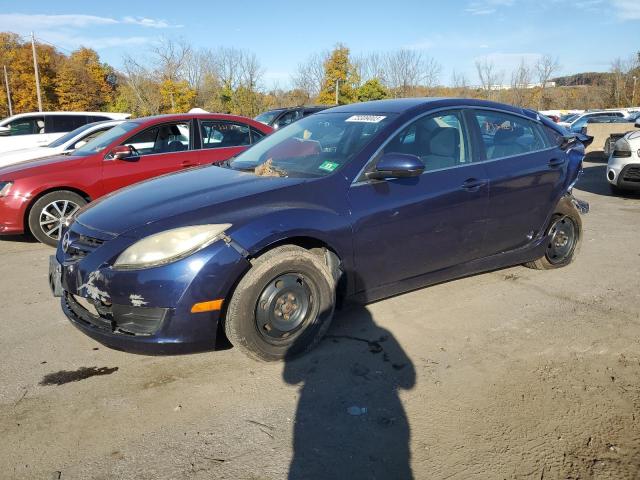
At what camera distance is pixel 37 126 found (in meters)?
12.2

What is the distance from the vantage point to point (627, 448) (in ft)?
7.65

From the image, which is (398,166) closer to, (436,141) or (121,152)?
(436,141)

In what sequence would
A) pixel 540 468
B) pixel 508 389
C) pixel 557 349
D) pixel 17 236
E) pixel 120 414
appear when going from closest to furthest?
pixel 540 468
pixel 120 414
pixel 508 389
pixel 557 349
pixel 17 236

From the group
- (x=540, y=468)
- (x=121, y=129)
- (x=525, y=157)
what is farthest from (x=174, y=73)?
(x=540, y=468)

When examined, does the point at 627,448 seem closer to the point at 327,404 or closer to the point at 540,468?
the point at 540,468

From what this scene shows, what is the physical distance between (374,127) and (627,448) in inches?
97.1

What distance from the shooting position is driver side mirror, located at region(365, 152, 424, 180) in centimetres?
327

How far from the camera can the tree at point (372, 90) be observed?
33344mm

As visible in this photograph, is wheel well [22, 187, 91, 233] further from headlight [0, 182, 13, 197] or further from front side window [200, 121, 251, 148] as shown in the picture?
front side window [200, 121, 251, 148]

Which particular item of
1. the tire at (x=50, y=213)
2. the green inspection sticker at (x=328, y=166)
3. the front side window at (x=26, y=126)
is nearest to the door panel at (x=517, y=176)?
the green inspection sticker at (x=328, y=166)

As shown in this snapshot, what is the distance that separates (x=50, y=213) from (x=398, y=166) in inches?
185

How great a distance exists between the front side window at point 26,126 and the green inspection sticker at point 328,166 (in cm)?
1126

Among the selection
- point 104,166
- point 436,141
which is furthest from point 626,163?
point 104,166

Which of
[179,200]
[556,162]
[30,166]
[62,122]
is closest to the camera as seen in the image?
[179,200]
